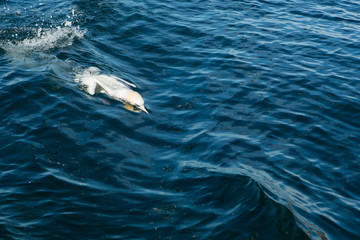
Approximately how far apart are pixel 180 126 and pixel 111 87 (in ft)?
7.53

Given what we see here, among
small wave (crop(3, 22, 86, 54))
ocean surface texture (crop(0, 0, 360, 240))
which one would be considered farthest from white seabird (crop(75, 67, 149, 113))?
small wave (crop(3, 22, 86, 54))

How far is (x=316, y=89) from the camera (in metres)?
10.2

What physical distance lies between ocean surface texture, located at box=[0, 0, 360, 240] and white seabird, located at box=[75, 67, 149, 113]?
197 mm

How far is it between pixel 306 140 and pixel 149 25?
8352mm

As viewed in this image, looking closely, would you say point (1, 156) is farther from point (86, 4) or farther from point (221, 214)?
point (86, 4)

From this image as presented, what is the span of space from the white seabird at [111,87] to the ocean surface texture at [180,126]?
197mm

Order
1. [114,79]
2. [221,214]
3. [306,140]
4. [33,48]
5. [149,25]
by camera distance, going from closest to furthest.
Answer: [221,214] → [306,140] → [114,79] → [33,48] → [149,25]

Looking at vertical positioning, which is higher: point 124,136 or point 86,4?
point 86,4

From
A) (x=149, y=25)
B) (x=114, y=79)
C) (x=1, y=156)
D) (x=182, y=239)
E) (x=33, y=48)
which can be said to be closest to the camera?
(x=182, y=239)

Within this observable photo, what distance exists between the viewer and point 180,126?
28.2 feet

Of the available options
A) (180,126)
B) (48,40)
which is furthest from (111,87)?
(48,40)

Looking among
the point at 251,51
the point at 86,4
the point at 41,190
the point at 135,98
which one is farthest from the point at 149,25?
the point at 41,190

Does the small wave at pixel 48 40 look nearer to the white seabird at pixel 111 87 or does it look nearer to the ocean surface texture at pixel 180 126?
the ocean surface texture at pixel 180 126

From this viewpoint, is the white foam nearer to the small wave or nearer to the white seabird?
the small wave
